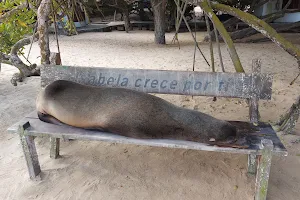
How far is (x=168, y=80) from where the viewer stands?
2.73m

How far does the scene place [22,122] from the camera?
234 cm

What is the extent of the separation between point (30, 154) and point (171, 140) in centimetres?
120

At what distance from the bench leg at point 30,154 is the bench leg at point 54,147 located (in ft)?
0.89

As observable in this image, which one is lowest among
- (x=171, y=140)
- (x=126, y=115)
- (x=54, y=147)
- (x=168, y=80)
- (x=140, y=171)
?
(x=140, y=171)

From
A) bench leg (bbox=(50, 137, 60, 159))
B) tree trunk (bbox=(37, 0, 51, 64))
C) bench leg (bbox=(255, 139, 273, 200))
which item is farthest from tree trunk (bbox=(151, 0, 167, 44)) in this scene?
bench leg (bbox=(255, 139, 273, 200))

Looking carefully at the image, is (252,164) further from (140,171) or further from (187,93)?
(140,171)

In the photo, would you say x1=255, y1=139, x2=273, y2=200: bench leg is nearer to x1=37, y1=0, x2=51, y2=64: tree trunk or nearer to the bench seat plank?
the bench seat plank

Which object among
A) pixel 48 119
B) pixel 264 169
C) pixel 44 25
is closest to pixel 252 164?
pixel 264 169

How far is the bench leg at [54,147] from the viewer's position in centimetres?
271

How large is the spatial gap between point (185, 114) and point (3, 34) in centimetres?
381

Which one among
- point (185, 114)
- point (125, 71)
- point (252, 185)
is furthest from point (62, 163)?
point (252, 185)

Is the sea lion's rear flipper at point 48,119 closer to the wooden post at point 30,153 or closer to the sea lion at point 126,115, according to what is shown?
the sea lion at point 126,115

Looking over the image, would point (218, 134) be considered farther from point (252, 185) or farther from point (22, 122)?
point (22, 122)

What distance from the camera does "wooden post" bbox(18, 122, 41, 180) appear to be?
7.45ft
